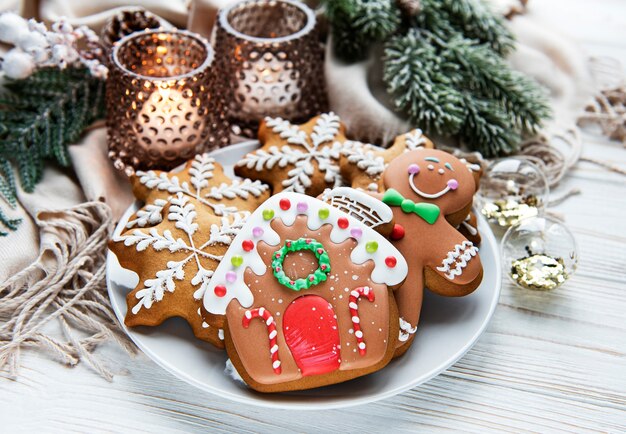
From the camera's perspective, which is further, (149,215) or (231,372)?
(149,215)

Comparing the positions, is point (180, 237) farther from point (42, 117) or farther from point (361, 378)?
point (42, 117)

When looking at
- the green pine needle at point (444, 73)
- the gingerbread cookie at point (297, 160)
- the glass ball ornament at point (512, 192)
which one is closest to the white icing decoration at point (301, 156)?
the gingerbread cookie at point (297, 160)

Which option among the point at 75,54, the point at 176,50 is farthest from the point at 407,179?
the point at 75,54

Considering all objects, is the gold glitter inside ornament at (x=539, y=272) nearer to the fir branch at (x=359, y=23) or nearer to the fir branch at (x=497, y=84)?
the fir branch at (x=497, y=84)

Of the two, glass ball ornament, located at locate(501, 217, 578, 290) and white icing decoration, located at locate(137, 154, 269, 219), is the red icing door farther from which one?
glass ball ornament, located at locate(501, 217, 578, 290)

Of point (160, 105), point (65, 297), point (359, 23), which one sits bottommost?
point (65, 297)

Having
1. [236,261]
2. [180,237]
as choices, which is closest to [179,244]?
[180,237]

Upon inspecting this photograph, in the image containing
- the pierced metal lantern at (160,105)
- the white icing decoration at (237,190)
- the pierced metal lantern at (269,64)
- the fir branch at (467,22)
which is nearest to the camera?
the white icing decoration at (237,190)
